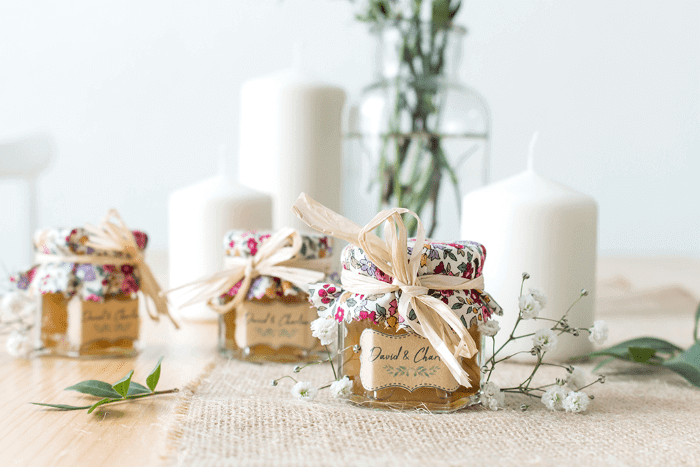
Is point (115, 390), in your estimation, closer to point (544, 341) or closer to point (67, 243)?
point (67, 243)

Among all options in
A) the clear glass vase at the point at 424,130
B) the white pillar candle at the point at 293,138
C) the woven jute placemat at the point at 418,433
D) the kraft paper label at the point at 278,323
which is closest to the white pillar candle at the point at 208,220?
the white pillar candle at the point at 293,138

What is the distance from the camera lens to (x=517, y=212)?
29.6 inches

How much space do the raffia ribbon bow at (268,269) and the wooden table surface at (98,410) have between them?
8 centimetres

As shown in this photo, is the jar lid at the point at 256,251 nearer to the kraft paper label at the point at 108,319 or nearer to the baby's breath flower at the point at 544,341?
A: the kraft paper label at the point at 108,319

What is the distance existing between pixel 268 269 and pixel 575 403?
1.14 ft

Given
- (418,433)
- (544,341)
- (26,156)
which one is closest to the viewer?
(418,433)

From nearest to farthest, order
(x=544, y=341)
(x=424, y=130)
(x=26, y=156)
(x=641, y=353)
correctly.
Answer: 1. (x=544, y=341)
2. (x=641, y=353)
3. (x=424, y=130)
4. (x=26, y=156)

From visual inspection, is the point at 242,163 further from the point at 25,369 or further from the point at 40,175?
the point at 40,175

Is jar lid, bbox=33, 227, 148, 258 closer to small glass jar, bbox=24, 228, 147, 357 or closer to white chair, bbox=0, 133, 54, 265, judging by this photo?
small glass jar, bbox=24, 228, 147, 357

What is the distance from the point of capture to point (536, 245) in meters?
0.75

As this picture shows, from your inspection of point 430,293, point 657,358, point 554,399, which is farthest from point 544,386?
point 657,358

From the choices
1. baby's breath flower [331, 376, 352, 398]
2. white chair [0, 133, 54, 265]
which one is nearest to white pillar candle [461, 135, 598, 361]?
baby's breath flower [331, 376, 352, 398]

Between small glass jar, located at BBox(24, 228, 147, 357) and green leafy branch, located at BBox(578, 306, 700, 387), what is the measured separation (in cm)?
53

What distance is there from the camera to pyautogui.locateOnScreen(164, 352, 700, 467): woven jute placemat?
0.45 m
